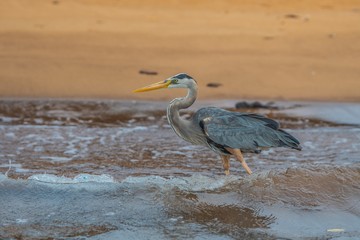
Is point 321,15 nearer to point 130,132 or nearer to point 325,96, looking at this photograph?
point 325,96

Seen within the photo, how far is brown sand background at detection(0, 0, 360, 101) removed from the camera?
11.3m

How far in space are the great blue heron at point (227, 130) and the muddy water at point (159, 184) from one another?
27 cm

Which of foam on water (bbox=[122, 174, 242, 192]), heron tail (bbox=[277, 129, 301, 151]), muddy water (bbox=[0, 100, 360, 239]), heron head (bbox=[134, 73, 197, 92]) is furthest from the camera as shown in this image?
heron head (bbox=[134, 73, 197, 92])

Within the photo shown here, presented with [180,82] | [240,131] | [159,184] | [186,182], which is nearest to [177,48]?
[180,82]

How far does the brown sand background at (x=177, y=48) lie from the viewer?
11.3 metres

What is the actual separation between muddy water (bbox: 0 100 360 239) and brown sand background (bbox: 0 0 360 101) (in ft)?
4.70

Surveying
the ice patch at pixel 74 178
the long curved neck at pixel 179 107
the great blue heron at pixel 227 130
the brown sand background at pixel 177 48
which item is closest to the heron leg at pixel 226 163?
the great blue heron at pixel 227 130

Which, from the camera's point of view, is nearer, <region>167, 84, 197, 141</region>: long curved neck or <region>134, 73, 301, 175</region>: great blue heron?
<region>134, 73, 301, 175</region>: great blue heron

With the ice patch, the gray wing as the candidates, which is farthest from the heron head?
the ice patch

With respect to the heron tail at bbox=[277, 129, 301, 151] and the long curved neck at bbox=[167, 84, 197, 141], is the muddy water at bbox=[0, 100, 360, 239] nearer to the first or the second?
the heron tail at bbox=[277, 129, 301, 151]

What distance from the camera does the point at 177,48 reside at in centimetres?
1280

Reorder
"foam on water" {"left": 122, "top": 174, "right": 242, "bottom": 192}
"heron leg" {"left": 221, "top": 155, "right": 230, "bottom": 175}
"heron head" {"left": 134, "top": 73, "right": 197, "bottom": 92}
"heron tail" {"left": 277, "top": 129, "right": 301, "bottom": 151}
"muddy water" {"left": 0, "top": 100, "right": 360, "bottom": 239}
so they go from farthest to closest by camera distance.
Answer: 1. "heron leg" {"left": 221, "top": 155, "right": 230, "bottom": 175}
2. "heron head" {"left": 134, "top": 73, "right": 197, "bottom": 92}
3. "heron tail" {"left": 277, "top": 129, "right": 301, "bottom": 151}
4. "foam on water" {"left": 122, "top": 174, "right": 242, "bottom": 192}
5. "muddy water" {"left": 0, "top": 100, "right": 360, "bottom": 239}

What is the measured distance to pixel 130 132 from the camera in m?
9.34

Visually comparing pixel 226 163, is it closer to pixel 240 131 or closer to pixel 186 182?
pixel 240 131
